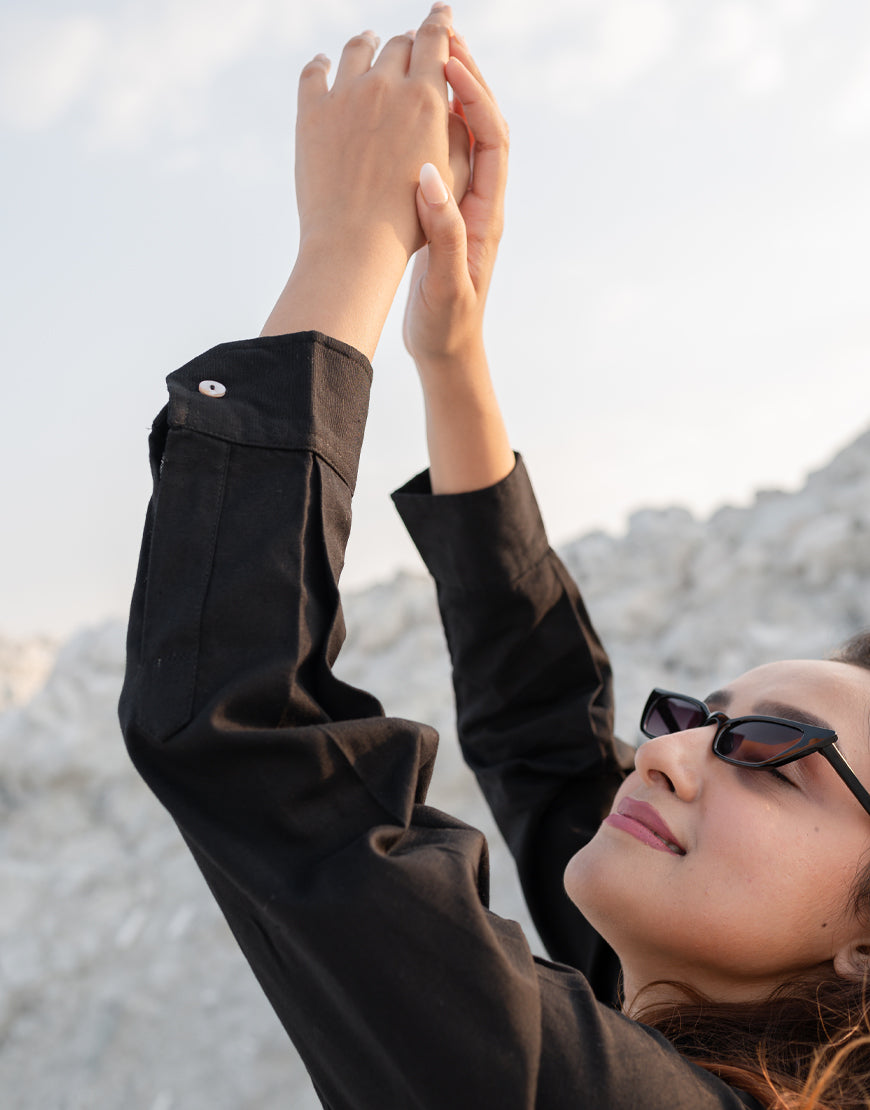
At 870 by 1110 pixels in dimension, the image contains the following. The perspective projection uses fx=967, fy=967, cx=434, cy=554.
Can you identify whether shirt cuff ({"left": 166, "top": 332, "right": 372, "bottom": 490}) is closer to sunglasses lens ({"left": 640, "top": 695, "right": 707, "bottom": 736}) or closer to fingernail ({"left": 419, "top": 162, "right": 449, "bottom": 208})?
fingernail ({"left": 419, "top": 162, "right": 449, "bottom": 208})

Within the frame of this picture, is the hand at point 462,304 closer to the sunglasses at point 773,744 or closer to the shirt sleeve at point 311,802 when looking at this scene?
the shirt sleeve at point 311,802

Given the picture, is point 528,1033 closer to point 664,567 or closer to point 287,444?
point 287,444

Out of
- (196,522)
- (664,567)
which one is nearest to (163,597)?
(196,522)

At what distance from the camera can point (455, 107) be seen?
1.30m

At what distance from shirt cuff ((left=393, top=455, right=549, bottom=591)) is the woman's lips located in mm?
437

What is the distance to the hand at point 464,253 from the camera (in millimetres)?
1202

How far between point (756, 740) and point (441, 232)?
0.73 meters

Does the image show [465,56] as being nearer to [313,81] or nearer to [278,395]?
[313,81]

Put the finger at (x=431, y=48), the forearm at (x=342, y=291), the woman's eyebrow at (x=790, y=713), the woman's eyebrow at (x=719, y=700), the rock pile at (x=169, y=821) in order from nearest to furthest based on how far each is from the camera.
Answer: the forearm at (x=342, y=291) → the finger at (x=431, y=48) → the woman's eyebrow at (x=790, y=713) → the woman's eyebrow at (x=719, y=700) → the rock pile at (x=169, y=821)

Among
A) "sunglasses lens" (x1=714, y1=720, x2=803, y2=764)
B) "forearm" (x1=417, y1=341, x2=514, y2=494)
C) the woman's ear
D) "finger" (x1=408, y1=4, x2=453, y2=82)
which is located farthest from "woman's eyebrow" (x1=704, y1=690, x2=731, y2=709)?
"finger" (x1=408, y1=4, x2=453, y2=82)

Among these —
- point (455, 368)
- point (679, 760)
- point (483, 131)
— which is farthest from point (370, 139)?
point (679, 760)

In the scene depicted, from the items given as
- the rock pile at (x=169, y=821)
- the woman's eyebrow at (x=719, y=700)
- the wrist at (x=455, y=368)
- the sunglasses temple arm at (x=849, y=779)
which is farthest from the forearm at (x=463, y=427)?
the rock pile at (x=169, y=821)

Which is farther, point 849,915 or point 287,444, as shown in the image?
point 849,915

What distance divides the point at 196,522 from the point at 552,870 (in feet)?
3.32
